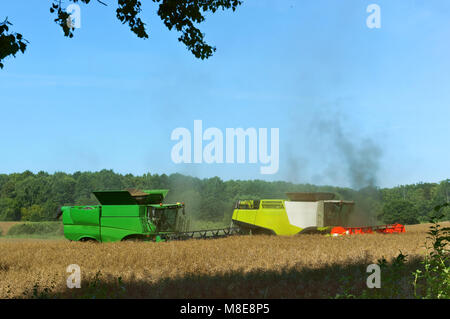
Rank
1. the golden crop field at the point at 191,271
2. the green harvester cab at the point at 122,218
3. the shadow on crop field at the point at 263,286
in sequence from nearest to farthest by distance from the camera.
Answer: the shadow on crop field at the point at 263,286 → the golden crop field at the point at 191,271 → the green harvester cab at the point at 122,218

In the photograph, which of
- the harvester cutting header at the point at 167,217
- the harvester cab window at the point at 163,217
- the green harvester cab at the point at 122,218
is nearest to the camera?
the green harvester cab at the point at 122,218

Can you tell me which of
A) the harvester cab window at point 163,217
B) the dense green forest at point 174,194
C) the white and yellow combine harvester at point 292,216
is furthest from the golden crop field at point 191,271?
the dense green forest at point 174,194

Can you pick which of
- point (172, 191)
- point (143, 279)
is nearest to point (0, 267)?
point (143, 279)

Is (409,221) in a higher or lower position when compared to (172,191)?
lower

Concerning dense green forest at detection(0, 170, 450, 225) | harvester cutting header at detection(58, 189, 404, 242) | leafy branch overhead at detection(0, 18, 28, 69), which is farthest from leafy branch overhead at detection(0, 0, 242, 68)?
dense green forest at detection(0, 170, 450, 225)

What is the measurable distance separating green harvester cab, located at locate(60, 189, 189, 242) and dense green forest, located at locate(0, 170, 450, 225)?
2183 cm

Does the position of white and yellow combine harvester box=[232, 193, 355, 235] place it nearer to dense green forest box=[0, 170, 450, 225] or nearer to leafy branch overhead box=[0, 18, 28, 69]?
leafy branch overhead box=[0, 18, 28, 69]

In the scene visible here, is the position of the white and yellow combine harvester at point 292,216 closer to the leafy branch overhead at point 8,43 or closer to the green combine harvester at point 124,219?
the green combine harvester at point 124,219

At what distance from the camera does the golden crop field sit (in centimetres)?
708

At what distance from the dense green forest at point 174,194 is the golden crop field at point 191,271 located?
25651 millimetres

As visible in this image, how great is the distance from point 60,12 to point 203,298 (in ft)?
24.3

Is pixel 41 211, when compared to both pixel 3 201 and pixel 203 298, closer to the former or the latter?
pixel 3 201

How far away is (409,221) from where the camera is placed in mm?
59500

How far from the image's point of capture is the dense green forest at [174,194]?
58812 millimetres
